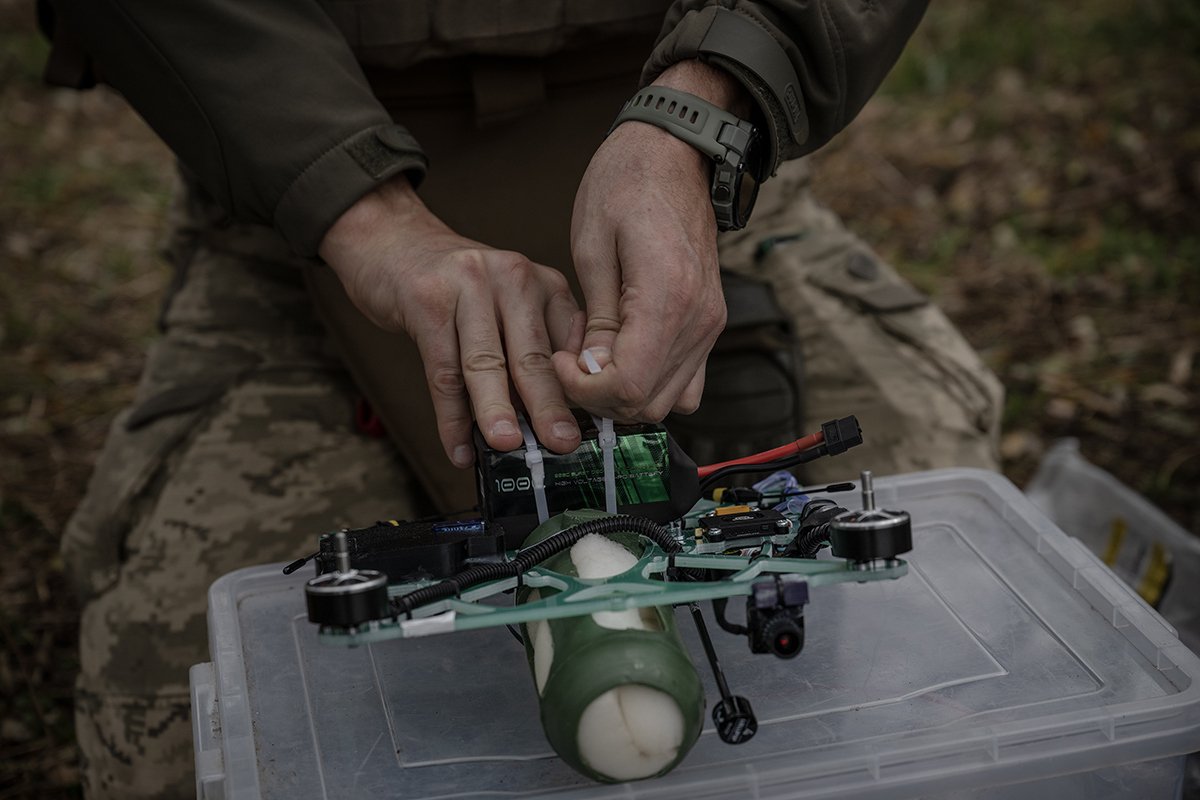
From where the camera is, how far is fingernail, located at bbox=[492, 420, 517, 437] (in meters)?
1.24

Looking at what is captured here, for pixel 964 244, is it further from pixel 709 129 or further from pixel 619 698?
pixel 619 698

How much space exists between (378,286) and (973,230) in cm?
241

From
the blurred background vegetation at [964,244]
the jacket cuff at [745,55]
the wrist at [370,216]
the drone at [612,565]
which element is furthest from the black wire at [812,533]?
the blurred background vegetation at [964,244]

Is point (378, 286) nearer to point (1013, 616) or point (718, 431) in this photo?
point (718, 431)

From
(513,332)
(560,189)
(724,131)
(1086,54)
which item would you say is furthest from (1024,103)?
(513,332)

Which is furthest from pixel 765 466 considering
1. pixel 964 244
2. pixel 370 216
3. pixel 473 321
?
pixel 964 244

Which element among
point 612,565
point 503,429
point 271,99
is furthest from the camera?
point 271,99

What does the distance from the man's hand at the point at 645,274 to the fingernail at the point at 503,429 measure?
0.22ft

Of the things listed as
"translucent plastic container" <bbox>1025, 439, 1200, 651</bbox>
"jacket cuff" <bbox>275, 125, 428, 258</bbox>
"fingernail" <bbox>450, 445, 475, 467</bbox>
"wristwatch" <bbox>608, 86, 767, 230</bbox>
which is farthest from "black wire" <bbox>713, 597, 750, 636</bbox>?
"translucent plastic container" <bbox>1025, 439, 1200, 651</bbox>

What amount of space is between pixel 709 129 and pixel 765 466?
41cm

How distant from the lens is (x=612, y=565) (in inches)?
44.6

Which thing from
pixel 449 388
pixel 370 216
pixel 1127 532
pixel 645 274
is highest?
pixel 370 216

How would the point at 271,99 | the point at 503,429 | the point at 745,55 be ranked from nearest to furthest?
the point at 503,429 < the point at 745,55 < the point at 271,99

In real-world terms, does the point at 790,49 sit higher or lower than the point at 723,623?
higher
